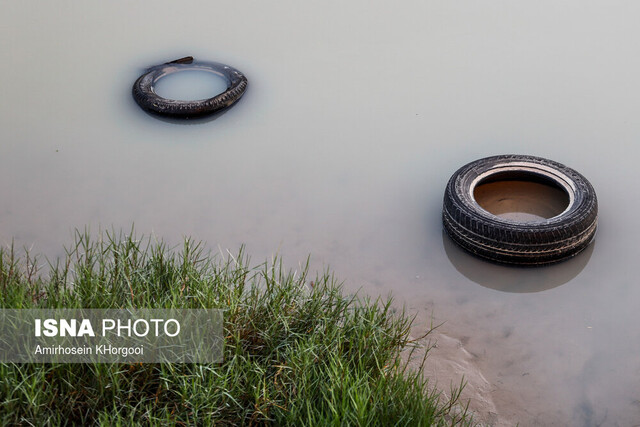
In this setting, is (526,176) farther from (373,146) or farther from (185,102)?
(185,102)

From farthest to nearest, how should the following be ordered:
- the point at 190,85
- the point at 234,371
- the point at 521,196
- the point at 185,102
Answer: the point at 190,85 → the point at 185,102 → the point at 521,196 → the point at 234,371

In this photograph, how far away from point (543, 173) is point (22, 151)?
4027mm

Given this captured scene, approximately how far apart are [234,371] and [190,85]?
3840 millimetres

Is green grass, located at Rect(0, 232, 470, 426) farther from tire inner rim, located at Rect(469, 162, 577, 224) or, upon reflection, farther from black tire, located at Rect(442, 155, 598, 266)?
tire inner rim, located at Rect(469, 162, 577, 224)

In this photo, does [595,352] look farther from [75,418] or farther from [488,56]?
[488,56]

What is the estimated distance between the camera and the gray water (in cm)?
447

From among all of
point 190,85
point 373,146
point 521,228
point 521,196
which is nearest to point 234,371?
point 521,228

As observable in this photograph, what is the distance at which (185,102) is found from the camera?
623 cm

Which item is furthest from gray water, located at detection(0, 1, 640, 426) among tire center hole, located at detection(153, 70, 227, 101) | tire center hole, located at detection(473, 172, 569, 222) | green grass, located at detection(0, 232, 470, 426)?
green grass, located at detection(0, 232, 470, 426)

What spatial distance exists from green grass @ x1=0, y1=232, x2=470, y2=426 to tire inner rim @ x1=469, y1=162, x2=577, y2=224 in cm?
175

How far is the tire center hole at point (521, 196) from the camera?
5.30 meters

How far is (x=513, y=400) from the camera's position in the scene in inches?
155

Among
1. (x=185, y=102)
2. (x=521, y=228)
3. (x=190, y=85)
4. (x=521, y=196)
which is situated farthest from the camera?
(x=190, y=85)

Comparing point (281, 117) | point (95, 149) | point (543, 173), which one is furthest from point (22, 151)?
point (543, 173)
